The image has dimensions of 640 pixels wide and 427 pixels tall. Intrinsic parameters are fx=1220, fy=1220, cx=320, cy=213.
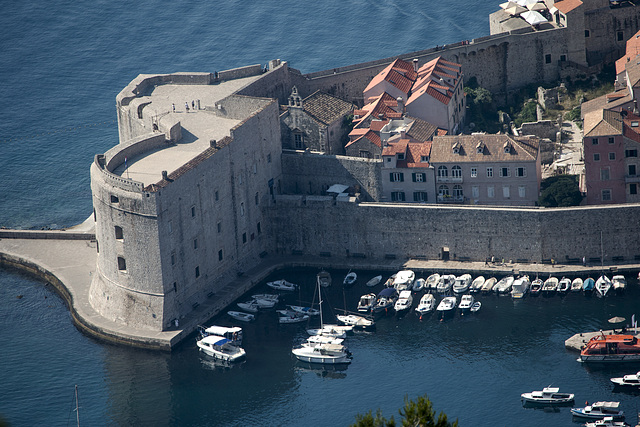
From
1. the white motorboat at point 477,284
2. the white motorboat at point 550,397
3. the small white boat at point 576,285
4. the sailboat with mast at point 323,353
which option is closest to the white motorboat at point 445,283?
the white motorboat at point 477,284

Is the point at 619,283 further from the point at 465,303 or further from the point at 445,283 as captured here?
the point at 445,283

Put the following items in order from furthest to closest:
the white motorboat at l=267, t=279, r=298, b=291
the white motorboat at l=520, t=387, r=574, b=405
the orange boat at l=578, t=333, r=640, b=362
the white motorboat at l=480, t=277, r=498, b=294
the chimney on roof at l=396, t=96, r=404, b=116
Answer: the chimney on roof at l=396, t=96, r=404, b=116 → the white motorboat at l=267, t=279, r=298, b=291 → the white motorboat at l=480, t=277, r=498, b=294 → the orange boat at l=578, t=333, r=640, b=362 → the white motorboat at l=520, t=387, r=574, b=405

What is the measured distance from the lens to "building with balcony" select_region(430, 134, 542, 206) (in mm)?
128375

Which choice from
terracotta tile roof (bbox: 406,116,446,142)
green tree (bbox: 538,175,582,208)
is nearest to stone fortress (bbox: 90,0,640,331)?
green tree (bbox: 538,175,582,208)

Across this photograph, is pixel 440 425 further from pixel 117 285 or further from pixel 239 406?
pixel 117 285

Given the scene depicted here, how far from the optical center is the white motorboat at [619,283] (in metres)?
120

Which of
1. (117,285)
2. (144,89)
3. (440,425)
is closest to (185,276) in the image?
(117,285)

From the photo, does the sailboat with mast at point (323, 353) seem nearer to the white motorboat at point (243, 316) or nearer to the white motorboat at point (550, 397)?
the white motorboat at point (243, 316)

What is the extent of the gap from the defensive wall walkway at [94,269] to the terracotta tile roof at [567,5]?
38.3 m

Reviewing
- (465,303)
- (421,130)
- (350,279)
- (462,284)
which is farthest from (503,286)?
(421,130)

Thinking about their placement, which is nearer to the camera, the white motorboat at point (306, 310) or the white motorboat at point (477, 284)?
the white motorboat at point (306, 310)

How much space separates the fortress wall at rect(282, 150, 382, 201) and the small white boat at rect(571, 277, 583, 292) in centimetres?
2362

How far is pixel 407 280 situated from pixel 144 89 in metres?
42.3

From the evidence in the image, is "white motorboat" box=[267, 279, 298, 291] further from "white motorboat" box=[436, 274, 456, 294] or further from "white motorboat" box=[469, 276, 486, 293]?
"white motorboat" box=[469, 276, 486, 293]
